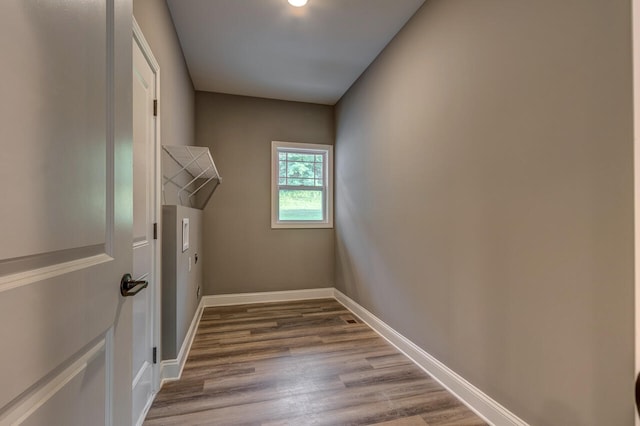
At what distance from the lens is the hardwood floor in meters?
1.64

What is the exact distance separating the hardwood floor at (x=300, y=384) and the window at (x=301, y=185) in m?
1.48

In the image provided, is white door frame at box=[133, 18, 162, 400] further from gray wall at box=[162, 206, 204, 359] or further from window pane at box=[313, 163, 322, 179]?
window pane at box=[313, 163, 322, 179]

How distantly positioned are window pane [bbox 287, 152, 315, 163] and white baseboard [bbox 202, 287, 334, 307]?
181 centimetres

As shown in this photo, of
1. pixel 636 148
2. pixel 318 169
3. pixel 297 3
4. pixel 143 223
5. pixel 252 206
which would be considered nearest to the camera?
pixel 636 148

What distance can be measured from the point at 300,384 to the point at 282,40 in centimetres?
281

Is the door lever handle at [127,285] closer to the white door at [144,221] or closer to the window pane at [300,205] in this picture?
the white door at [144,221]

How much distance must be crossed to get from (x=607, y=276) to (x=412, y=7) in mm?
2151

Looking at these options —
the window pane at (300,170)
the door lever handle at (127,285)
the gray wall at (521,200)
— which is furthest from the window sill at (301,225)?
the door lever handle at (127,285)

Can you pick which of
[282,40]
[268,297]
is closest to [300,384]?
[268,297]

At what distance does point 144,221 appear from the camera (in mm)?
1655

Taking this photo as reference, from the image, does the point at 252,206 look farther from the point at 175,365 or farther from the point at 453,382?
the point at 453,382

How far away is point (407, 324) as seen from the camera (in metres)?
2.37

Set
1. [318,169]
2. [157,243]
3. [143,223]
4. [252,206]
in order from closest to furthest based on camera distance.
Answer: [143,223]
[157,243]
[252,206]
[318,169]

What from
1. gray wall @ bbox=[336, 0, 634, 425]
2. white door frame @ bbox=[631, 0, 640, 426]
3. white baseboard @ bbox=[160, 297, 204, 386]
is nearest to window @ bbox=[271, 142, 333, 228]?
gray wall @ bbox=[336, 0, 634, 425]
